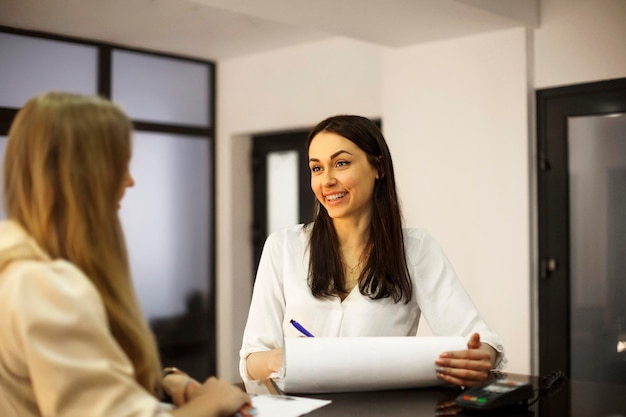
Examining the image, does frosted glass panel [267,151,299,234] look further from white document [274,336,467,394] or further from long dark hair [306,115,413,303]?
white document [274,336,467,394]

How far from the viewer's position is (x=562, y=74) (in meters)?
4.13

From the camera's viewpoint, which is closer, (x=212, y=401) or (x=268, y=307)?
(x=212, y=401)

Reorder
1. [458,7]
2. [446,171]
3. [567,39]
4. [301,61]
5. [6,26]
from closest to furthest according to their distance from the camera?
[458,7] → [567,39] → [446,171] → [6,26] → [301,61]

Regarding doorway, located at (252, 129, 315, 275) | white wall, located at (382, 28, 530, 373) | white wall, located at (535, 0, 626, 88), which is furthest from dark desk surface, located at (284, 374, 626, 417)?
doorway, located at (252, 129, 315, 275)

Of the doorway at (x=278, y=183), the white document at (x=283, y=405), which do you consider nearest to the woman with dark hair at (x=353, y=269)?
the white document at (x=283, y=405)

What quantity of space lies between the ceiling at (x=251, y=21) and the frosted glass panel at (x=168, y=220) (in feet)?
2.51

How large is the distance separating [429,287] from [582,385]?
0.55 metres

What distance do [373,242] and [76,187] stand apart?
131cm

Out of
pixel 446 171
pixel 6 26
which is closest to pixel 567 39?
pixel 446 171

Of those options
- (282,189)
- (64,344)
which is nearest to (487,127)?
(282,189)

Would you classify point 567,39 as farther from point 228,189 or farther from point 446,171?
point 228,189

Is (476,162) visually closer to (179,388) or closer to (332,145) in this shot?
(332,145)

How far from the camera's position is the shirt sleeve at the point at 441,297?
221 cm

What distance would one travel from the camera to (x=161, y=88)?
589 cm
